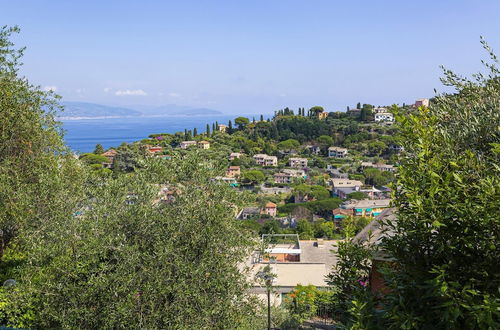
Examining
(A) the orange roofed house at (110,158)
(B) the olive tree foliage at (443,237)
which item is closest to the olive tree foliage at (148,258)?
(B) the olive tree foliage at (443,237)

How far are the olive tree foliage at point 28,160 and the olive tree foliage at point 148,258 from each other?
1056 millimetres

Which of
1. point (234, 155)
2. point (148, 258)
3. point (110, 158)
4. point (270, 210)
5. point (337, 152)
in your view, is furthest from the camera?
point (337, 152)

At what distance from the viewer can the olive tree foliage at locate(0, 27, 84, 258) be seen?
679 centimetres

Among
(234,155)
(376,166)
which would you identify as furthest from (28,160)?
(234,155)

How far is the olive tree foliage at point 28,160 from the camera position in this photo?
679 centimetres

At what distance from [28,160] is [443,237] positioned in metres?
8.22

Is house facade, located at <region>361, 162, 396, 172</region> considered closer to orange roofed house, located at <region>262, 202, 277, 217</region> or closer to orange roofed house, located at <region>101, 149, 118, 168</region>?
orange roofed house, located at <region>262, 202, 277, 217</region>

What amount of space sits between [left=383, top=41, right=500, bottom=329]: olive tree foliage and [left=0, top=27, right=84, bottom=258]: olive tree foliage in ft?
17.6

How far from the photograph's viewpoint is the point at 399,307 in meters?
3.40

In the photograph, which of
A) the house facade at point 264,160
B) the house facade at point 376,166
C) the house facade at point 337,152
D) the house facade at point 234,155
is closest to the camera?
the house facade at point 376,166

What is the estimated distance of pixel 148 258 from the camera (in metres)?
4.91

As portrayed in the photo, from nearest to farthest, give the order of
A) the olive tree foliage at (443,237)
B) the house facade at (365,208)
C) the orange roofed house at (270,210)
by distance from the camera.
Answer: the olive tree foliage at (443,237)
the house facade at (365,208)
the orange roofed house at (270,210)

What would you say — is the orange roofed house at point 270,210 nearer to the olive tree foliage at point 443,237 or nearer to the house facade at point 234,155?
the house facade at point 234,155

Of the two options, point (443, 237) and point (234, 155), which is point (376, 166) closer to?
point (234, 155)
